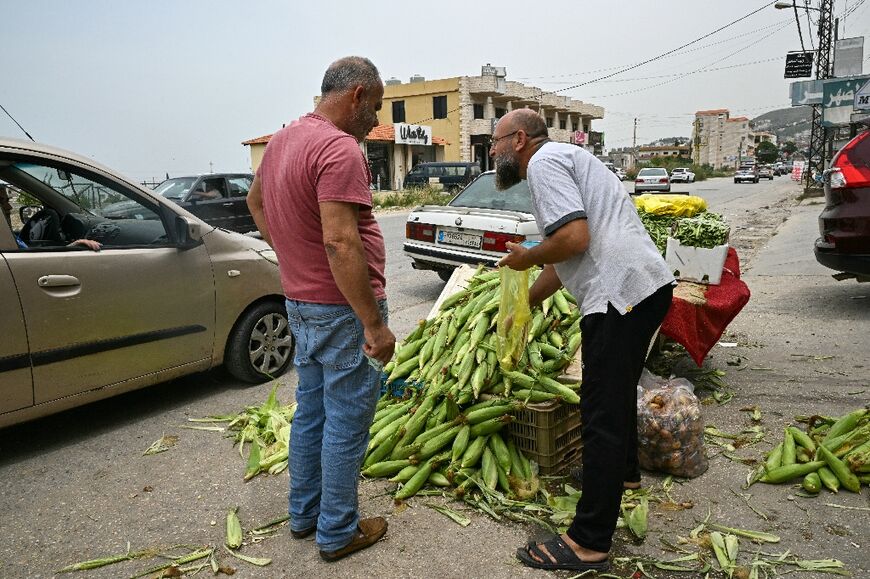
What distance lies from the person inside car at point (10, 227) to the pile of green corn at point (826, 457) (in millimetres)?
4471

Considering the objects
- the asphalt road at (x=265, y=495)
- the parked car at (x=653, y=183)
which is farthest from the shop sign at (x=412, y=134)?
the asphalt road at (x=265, y=495)

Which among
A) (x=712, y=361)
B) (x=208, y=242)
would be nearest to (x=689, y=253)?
(x=712, y=361)

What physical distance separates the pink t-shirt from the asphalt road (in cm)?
128

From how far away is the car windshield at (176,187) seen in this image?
1555cm

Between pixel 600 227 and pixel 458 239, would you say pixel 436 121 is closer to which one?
pixel 458 239

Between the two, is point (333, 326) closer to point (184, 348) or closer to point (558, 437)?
point (558, 437)

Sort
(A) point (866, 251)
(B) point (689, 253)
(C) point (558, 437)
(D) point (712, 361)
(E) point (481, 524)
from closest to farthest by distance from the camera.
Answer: (E) point (481, 524) < (C) point (558, 437) < (B) point (689, 253) < (D) point (712, 361) < (A) point (866, 251)

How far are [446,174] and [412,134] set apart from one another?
354 inches

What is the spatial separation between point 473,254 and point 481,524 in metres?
4.79

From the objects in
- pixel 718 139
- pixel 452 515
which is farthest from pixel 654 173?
pixel 718 139

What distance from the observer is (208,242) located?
489cm

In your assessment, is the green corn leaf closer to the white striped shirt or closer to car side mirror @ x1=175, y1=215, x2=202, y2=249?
the white striped shirt

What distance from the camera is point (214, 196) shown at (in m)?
16.0

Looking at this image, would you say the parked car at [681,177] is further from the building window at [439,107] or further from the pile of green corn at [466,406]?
the pile of green corn at [466,406]
